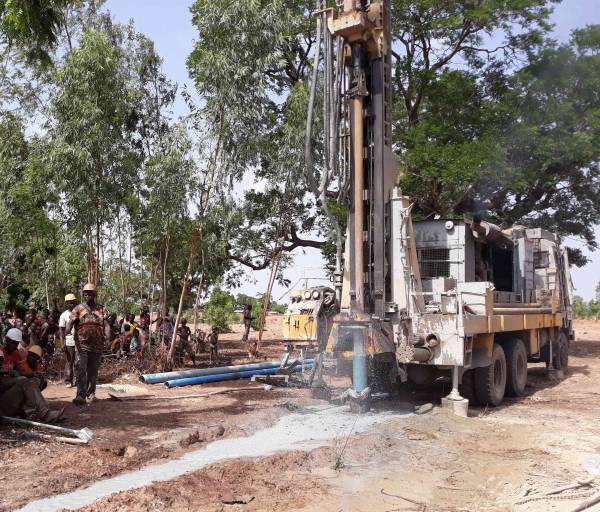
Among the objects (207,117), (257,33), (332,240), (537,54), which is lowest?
(332,240)

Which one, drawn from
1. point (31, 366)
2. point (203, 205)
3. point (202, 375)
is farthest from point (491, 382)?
point (203, 205)

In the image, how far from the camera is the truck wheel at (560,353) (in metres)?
13.6

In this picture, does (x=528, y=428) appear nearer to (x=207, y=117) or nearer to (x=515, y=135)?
(x=207, y=117)

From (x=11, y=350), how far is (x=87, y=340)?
1.30m

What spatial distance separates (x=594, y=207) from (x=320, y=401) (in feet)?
41.9

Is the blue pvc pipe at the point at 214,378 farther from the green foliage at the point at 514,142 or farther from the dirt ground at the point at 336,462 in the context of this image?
the green foliage at the point at 514,142

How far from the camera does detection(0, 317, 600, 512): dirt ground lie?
486cm

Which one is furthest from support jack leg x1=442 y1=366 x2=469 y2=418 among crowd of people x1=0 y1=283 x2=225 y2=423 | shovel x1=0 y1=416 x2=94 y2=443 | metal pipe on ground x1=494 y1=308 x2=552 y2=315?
crowd of people x1=0 y1=283 x2=225 y2=423

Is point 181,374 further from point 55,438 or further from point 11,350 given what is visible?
point 55,438

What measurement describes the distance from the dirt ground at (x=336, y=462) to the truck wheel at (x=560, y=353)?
4.61 meters

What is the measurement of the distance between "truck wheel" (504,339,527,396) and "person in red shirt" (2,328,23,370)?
7.38 meters

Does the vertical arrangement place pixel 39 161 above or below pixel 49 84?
below

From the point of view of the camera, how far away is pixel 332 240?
726 inches

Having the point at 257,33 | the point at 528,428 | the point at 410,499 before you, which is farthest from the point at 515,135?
the point at 410,499
